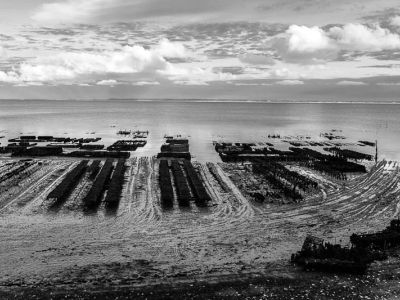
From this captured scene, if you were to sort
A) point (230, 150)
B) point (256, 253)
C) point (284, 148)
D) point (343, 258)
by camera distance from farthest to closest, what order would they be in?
point (284, 148)
point (230, 150)
point (256, 253)
point (343, 258)

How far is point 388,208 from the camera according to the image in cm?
3338

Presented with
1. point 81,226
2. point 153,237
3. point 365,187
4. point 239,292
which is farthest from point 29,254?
point 365,187

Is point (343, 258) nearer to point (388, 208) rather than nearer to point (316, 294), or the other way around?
point (316, 294)

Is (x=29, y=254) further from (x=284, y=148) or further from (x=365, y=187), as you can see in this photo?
(x=284, y=148)

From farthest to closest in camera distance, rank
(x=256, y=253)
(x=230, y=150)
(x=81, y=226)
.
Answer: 1. (x=230, y=150)
2. (x=81, y=226)
3. (x=256, y=253)

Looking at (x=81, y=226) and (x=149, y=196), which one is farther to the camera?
(x=149, y=196)

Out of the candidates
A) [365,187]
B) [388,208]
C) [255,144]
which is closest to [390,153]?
[255,144]

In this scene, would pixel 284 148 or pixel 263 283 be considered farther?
pixel 284 148

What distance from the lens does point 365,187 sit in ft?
133

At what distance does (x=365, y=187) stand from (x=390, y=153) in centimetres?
2794

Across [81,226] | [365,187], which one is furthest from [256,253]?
[365,187]

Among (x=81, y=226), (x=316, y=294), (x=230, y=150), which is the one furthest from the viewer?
(x=230, y=150)

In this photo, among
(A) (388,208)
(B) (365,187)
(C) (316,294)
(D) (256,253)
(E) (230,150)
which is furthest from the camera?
(E) (230,150)

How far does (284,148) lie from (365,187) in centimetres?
3032
